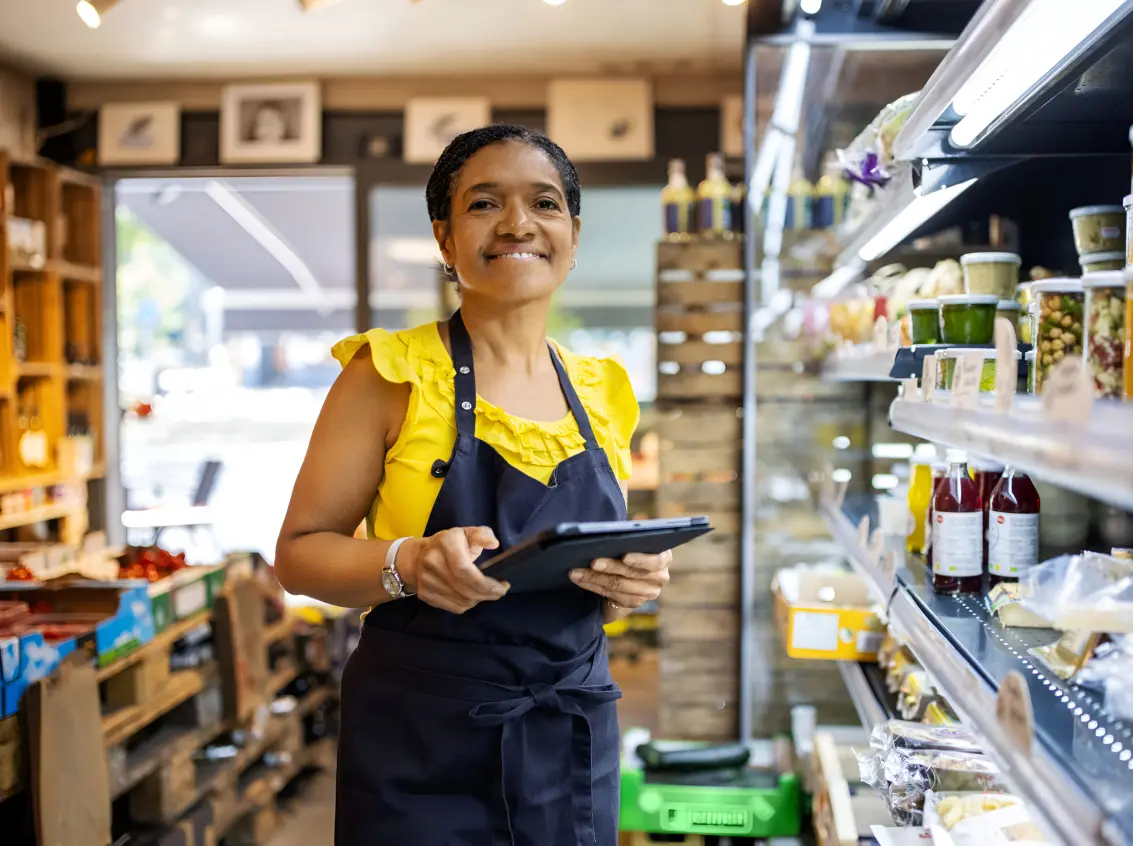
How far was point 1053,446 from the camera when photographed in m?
0.87

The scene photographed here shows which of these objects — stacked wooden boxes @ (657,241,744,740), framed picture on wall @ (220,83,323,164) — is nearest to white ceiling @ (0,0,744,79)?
framed picture on wall @ (220,83,323,164)

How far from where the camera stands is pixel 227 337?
6953mm

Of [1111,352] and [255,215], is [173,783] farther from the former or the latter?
[255,215]

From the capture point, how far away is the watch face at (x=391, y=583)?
1.44 m

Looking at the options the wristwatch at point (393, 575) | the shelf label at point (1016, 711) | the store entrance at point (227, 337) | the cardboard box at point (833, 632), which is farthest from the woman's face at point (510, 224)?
the store entrance at point (227, 337)

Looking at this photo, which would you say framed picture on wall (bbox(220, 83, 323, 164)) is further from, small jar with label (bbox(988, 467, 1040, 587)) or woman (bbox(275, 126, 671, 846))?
small jar with label (bbox(988, 467, 1040, 587))

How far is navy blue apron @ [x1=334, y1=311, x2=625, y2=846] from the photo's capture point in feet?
5.02

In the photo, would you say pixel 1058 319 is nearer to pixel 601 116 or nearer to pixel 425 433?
pixel 425 433

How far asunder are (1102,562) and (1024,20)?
2.06 ft

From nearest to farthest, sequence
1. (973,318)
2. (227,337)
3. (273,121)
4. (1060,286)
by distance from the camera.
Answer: (1060,286) → (973,318) → (273,121) → (227,337)

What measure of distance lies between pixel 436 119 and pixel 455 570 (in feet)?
14.2

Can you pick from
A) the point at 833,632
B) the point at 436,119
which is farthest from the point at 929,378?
the point at 436,119

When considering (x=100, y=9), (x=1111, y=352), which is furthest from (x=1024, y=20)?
(x=100, y=9)

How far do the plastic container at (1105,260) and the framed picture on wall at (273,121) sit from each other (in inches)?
180
